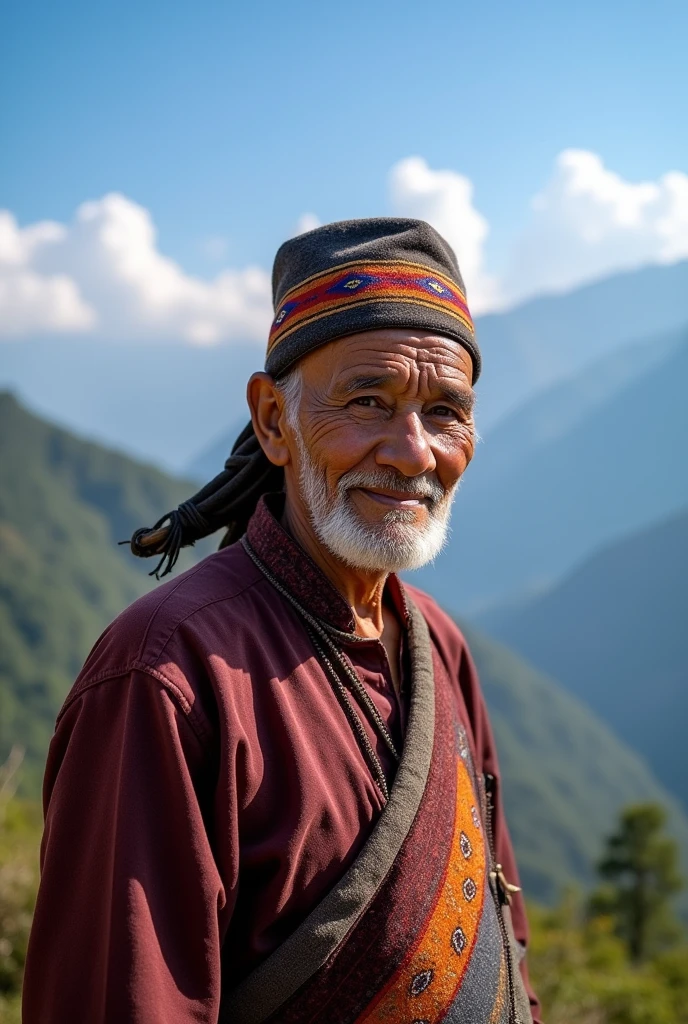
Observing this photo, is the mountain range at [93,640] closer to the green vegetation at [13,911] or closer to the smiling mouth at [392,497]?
the green vegetation at [13,911]

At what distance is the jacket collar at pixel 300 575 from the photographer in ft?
7.10

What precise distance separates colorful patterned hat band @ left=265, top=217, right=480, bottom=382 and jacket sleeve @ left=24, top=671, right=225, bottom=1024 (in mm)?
968

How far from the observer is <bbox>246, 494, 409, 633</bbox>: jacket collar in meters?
2.16

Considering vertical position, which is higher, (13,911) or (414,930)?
(13,911)

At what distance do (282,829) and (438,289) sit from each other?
4.47 ft

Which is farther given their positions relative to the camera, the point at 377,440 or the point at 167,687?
the point at 377,440

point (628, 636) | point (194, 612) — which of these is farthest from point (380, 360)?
point (628, 636)

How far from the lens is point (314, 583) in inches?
85.5

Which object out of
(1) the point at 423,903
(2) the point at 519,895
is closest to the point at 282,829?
(1) the point at 423,903

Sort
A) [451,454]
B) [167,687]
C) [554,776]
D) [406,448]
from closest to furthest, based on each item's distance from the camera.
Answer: [167,687] < [406,448] < [451,454] < [554,776]

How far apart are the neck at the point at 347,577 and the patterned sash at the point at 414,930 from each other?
195mm

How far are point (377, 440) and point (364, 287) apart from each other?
0.38m

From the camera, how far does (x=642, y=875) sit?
1061 inches

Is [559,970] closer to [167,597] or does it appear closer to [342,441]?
[342,441]
